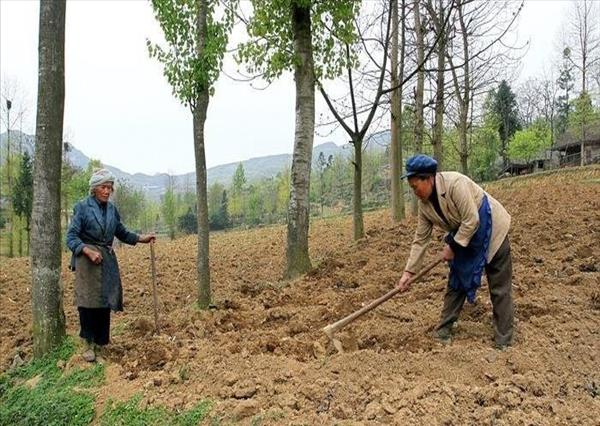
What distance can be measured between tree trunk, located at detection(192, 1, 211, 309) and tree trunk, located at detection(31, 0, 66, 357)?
159 centimetres

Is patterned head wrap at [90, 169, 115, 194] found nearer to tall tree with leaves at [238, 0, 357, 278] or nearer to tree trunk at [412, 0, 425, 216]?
tall tree with leaves at [238, 0, 357, 278]

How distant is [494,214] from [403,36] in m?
9.35

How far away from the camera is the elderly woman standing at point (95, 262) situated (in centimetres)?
470

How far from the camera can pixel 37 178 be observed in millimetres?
5055

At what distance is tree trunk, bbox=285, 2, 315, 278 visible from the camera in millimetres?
7495

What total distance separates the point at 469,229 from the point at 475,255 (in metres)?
0.29

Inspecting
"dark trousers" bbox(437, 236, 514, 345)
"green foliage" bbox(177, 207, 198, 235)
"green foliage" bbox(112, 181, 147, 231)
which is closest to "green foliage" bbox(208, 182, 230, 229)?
"green foliage" bbox(177, 207, 198, 235)

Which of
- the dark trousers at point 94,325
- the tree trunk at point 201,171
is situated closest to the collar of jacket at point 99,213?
the dark trousers at point 94,325

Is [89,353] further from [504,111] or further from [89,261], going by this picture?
[504,111]

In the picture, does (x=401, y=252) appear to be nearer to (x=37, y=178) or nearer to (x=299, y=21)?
(x=299, y=21)

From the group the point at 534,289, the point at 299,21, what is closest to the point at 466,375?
the point at 534,289

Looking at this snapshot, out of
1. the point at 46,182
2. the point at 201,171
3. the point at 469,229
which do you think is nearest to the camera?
the point at 469,229

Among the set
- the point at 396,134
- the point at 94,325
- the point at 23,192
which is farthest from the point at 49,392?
the point at 23,192

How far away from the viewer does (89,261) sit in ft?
15.6
